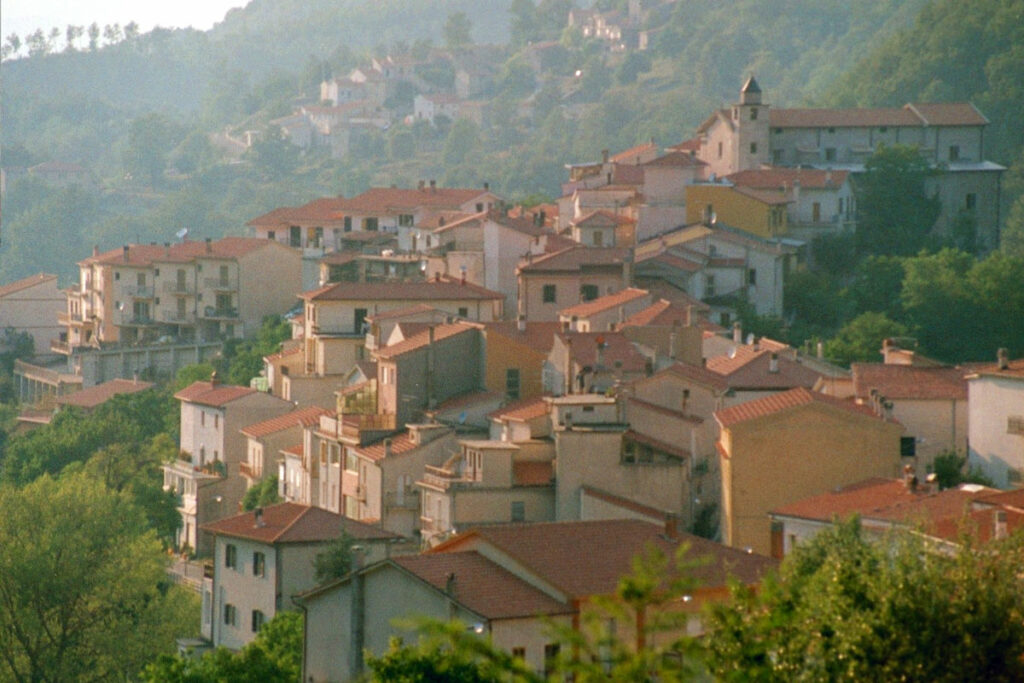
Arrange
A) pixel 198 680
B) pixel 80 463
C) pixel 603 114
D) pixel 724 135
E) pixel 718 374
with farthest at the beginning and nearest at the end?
1. pixel 603 114
2. pixel 724 135
3. pixel 80 463
4. pixel 718 374
5. pixel 198 680

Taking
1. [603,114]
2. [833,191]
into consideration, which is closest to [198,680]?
[833,191]

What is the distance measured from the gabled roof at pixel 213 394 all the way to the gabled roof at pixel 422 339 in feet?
27.5

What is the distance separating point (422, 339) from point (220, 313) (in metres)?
27.7

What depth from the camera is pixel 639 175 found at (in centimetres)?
6575

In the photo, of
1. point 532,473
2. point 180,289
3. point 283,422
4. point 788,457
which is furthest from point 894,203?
point 532,473

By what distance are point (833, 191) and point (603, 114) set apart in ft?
276

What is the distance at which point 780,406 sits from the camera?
3712 cm

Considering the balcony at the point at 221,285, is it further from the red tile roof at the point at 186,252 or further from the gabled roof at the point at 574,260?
the gabled roof at the point at 574,260

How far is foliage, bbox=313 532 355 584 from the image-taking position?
116 feet

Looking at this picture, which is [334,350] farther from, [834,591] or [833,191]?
[834,591]

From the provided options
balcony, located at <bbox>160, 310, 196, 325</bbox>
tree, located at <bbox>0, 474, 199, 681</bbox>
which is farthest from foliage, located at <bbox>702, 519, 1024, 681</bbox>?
balcony, located at <bbox>160, 310, 196, 325</bbox>

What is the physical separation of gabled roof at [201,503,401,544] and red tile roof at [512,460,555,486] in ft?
6.98

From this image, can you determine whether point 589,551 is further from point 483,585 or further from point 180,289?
point 180,289

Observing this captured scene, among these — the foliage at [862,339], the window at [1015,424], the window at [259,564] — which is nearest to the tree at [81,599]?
the window at [259,564]
